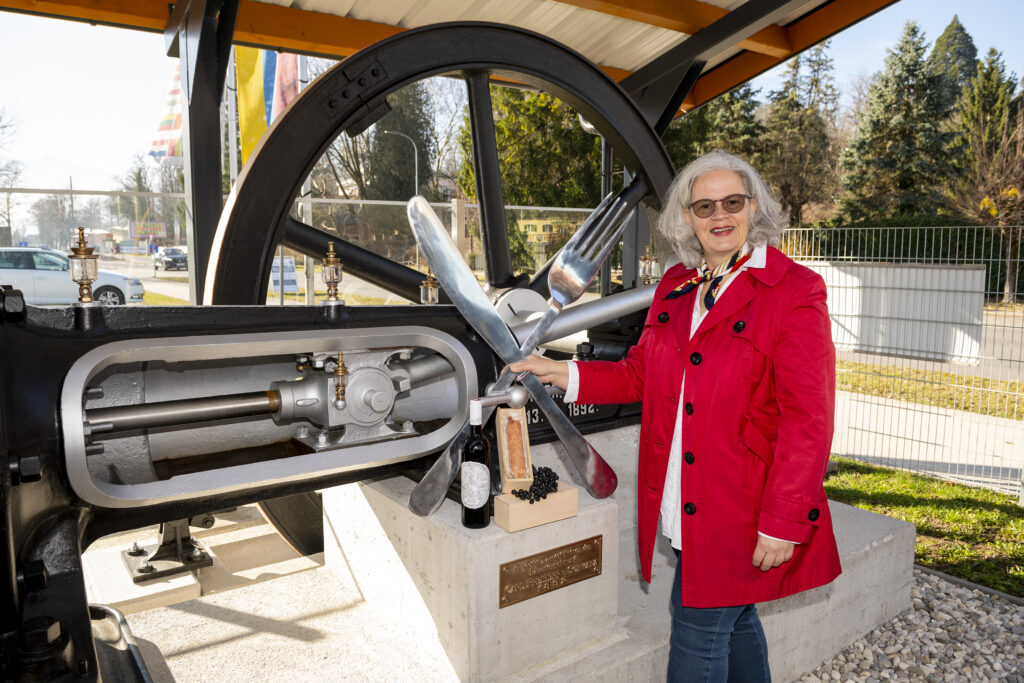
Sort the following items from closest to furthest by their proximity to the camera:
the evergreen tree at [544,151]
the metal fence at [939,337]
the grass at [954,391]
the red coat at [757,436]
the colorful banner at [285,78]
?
the red coat at [757,436] → the metal fence at [939,337] → the grass at [954,391] → the colorful banner at [285,78] → the evergreen tree at [544,151]

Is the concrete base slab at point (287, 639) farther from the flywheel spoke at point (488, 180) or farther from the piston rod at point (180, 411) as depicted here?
the flywheel spoke at point (488, 180)

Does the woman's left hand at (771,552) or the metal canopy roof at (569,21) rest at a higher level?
the metal canopy roof at (569,21)

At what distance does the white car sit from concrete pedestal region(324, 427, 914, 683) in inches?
174

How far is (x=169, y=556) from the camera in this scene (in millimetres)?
2967

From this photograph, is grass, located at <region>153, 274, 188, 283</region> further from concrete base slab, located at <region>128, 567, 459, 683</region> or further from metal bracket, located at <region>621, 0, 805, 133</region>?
concrete base slab, located at <region>128, 567, 459, 683</region>

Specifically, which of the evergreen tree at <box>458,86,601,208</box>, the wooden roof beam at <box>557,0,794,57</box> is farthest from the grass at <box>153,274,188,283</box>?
the evergreen tree at <box>458,86,601,208</box>

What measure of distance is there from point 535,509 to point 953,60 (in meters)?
31.8

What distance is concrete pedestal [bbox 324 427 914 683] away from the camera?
1.81m

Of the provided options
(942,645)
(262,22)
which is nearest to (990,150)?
(942,645)

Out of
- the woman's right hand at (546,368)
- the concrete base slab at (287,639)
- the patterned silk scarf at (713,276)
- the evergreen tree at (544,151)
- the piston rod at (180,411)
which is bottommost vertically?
the concrete base slab at (287,639)

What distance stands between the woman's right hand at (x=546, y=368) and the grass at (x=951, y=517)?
2.40 metres

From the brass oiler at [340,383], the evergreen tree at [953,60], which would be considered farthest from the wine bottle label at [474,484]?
the evergreen tree at [953,60]

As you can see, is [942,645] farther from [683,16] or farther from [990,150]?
[990,150]

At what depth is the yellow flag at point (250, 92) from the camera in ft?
22.3
